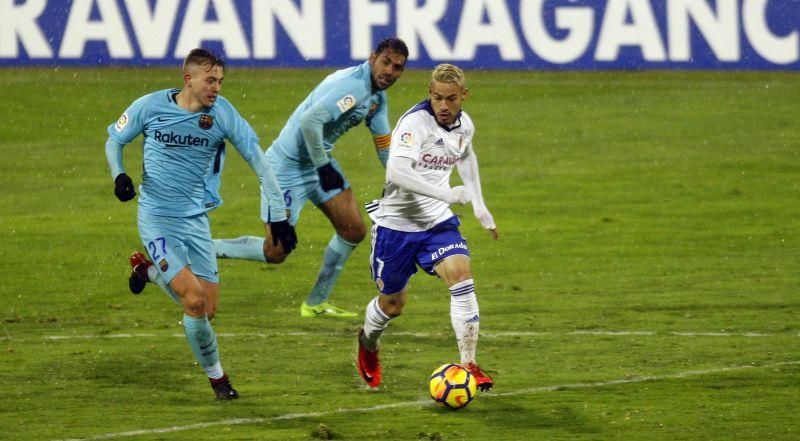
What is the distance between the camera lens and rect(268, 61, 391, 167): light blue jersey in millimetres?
13312

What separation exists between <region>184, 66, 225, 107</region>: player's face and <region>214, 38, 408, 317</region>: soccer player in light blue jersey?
95.2 inches

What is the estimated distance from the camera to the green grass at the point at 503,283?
10.4 m

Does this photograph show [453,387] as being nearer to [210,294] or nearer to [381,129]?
[210,294]

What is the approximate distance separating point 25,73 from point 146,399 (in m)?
17.9

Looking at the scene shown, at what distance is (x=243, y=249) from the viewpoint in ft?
46.1

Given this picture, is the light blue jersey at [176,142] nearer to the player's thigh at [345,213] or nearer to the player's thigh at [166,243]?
the player's thigh at [166,243]

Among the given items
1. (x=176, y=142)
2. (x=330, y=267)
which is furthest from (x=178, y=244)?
(x=330, y=267)

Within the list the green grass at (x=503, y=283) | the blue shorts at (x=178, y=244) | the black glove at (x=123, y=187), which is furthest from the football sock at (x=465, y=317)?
the black glove at (x=123, y=187)

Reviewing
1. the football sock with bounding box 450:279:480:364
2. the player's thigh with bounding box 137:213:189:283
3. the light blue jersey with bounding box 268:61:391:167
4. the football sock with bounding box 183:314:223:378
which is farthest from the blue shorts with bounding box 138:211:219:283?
the light blue jersey with bounding box 268:61:391:167

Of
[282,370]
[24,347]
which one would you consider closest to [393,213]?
[282,370]

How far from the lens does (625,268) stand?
1689 centimetres

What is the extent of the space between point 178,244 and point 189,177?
481 mm

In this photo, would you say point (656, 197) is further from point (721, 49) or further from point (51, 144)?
point (51, 144)

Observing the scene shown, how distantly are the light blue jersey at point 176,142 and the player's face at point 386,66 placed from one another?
221 centimetres
